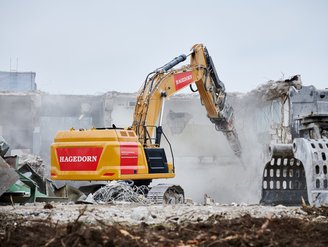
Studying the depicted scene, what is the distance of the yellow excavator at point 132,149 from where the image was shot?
450 inches

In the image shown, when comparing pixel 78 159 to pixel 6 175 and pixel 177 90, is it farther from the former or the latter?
pixel 6 175

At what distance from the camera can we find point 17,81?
98.6 ft

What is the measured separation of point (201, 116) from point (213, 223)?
2080cm

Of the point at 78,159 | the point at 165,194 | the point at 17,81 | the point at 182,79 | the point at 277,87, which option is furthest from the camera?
the point at 17,81

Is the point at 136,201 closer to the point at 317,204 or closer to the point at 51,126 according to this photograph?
the point at 317,204

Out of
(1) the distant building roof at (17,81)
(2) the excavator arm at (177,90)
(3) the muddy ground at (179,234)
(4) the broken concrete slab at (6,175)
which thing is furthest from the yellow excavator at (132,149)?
(1) the distant building roof at (17,81)

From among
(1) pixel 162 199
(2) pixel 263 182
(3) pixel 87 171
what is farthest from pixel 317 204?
(3) pixel 87 171

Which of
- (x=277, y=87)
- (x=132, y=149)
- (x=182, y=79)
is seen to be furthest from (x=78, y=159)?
(x=277, y=87)

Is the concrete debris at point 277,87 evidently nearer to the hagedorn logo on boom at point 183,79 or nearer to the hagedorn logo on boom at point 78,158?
the hagedorn logo on boom at point 183,79

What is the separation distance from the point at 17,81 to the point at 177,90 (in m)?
18.1

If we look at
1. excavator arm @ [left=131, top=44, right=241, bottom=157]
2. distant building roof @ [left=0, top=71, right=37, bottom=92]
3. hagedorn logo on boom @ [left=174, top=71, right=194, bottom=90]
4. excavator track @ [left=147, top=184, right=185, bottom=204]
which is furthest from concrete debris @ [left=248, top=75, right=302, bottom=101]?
distant building roof @ [left=0, top=71, right=37, bottom=92]

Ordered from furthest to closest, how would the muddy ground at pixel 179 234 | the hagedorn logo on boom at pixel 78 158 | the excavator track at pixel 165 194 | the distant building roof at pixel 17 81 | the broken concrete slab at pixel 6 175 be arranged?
the distant building roof at pixel 17 81 < the hagedorn logo on boom at pixel 78 158 < the excavator track at pixel 165 194 < the broken concrete slab at pixel 6 175 < the muddy ground at pixel 179 234

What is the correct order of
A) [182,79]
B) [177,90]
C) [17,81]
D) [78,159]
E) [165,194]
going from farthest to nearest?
[17,81], [182,79], [177,90], [78,159], [165,194]

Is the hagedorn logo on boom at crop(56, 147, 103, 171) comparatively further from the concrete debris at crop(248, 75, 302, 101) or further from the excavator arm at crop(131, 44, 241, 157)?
the concrete debris at crop(248, 75, 302, 101)
